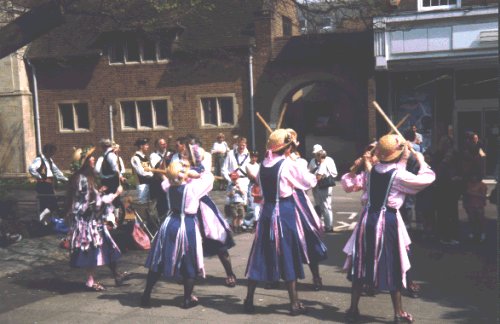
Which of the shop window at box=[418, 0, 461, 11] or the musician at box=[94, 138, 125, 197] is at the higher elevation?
the shop window at box=[418, 0, 461, 11]

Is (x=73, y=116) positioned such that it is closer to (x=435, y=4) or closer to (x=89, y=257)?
(x=435, y=4)

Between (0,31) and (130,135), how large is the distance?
15.3 metres

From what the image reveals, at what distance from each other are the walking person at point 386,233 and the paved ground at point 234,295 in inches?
18.0

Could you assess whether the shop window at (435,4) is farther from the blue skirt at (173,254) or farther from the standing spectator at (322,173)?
the blue skirt at (173,254)

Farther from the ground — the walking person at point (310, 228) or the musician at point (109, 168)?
the musician at point (109, 168)

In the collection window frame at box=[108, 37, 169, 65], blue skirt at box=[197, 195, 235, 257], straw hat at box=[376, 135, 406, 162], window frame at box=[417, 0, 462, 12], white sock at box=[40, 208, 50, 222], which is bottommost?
white sock at box=[40, 208, 50, 222]

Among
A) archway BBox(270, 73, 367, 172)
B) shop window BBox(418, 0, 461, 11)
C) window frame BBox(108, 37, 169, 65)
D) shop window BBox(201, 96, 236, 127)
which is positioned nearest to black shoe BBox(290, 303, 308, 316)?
shop window BBox(418, 0, 461, 11)

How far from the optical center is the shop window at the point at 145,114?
22672mm

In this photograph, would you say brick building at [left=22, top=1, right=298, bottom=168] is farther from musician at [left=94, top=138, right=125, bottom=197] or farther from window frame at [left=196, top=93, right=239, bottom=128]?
musician at [left=94, top=138, right=125, bottom=197]

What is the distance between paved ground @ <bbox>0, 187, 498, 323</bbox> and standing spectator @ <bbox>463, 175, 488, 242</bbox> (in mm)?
274

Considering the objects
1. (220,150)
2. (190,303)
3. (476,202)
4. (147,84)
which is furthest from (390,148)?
(147,84)

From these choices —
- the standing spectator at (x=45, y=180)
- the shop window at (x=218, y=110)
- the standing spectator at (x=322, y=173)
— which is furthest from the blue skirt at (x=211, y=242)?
the shop window at (x=218, y=110)

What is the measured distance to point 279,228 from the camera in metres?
6.04

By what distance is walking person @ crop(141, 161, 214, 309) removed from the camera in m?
6.14
